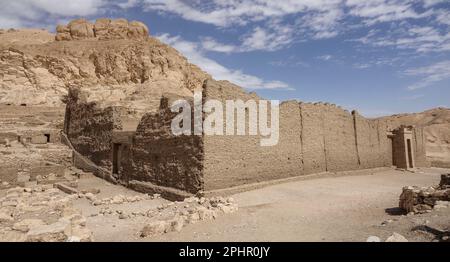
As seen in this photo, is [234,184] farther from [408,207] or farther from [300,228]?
[408,207]

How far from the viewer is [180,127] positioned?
10.6 m

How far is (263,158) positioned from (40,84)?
3337 centimetres

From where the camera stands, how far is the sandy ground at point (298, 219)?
5789 millimetres

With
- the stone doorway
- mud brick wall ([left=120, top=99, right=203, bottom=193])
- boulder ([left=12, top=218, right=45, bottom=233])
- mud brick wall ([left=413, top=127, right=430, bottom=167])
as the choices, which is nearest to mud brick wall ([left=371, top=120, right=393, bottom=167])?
mud brick wall ([left=413, top=127, right=430, bottom=167])

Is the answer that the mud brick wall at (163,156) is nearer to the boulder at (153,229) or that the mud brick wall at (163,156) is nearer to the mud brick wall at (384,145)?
the boulder at (153,229)

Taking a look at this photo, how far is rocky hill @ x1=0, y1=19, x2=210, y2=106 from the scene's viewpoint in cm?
3453

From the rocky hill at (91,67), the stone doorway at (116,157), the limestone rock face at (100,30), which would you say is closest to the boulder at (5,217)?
the stone doorway at (116,157)

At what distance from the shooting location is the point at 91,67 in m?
41.4

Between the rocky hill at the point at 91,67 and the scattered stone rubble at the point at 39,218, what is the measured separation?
21653mm

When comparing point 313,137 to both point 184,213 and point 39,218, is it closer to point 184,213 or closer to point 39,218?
point 184,213
